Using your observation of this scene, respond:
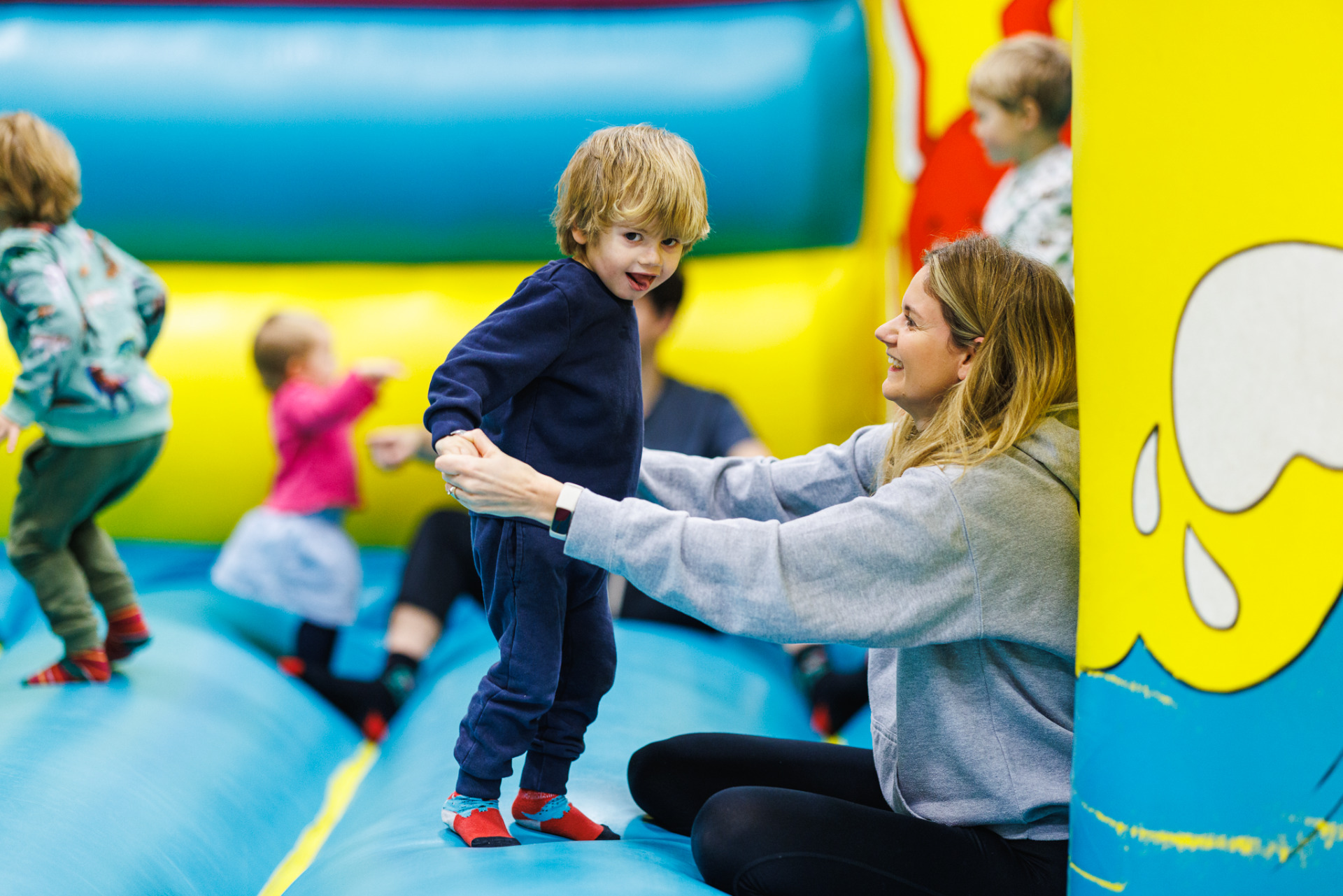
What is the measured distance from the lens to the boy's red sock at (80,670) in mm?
1655

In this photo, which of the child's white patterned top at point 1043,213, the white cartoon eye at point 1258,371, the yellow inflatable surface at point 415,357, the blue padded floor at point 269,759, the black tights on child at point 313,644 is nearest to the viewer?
the white cartoon eye at point 1258,371

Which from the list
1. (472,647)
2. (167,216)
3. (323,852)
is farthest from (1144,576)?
(167,216)

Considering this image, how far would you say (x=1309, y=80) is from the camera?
30.7 inches

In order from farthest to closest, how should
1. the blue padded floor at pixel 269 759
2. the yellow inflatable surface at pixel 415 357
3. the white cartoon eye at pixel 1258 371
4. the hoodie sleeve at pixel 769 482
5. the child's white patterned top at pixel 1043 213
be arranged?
the yellow inflatable surface at pixel 415 357
the child's white patterned top at pixel 1043 213
the hoodie sleeve at pixel 769 482
the blue padded floor at pixel 269 759
the white cartoon eye at pixel 1258 371

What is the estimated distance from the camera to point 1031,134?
1998mm

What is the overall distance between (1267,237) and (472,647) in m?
1.42

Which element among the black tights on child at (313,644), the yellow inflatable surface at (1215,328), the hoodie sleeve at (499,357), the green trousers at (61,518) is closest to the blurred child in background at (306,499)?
the black tights on child at (313,644)

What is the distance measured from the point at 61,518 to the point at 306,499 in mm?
530

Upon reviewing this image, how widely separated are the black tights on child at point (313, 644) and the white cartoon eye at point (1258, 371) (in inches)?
60.5

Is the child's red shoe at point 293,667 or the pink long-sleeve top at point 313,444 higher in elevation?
the pink long-sleeve top at point 313,444

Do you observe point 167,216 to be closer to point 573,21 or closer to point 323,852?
point 573,21

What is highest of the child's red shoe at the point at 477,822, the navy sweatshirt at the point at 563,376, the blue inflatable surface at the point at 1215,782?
the navy sweatshirt at the point at 563,376

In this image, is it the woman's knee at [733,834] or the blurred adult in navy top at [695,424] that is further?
the blurred adult in navy top at [695,424]

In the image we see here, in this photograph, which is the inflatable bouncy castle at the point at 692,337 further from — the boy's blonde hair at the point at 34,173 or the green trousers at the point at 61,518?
the boy's blonde hair at the point at 34,173
